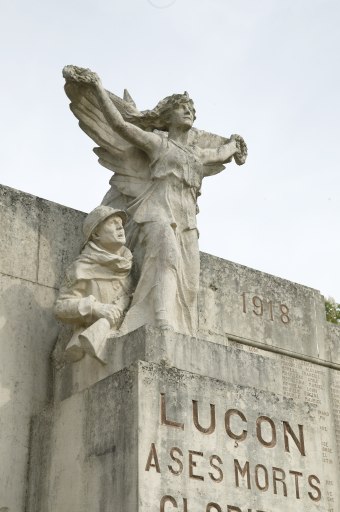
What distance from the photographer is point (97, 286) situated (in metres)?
11.6

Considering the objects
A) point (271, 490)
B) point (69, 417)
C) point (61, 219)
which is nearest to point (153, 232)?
point (61, 219)

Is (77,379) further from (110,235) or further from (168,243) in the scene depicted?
(168,243)

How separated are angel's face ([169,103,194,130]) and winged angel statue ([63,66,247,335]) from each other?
1 cm

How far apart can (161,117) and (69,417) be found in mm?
3570

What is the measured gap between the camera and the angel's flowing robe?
11.4m

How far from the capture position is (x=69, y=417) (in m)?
10.9

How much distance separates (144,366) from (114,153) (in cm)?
295

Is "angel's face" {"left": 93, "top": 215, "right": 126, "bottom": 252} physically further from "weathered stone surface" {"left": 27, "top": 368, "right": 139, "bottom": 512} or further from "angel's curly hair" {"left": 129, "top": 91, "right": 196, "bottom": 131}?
"weathered stone surface" {"left": 27, "top": 368, "right": 139, "bottom": 512}

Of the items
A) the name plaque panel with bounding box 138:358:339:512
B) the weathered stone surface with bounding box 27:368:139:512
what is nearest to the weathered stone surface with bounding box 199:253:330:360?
the name plaque panel with bounding box 138:358:339:512

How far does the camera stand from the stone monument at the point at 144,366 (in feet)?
33.7

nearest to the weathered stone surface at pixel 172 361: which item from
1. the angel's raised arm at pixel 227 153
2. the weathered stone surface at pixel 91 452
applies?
the weathered stone surface at pixel 91 452

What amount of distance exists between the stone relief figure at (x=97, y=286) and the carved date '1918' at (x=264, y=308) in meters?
2.70

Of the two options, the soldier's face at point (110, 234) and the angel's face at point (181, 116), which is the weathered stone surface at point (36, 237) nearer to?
the soldier's face at point (110, 234)

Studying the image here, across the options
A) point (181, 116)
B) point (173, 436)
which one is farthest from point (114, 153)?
point (173, 436)
